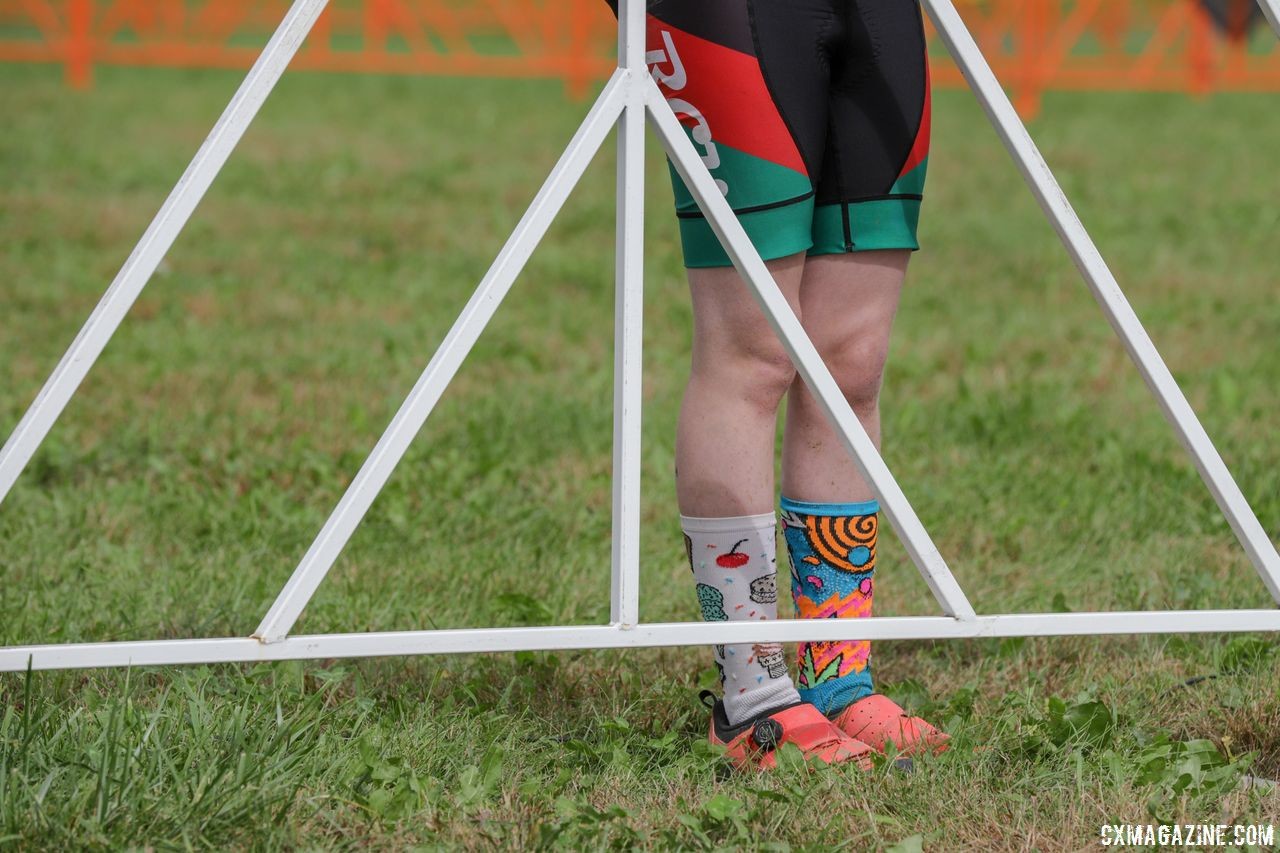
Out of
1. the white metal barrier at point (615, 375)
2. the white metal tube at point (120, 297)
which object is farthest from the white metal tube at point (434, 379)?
the white metal tube at point (120, 297)

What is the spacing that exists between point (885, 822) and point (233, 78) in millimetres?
10386

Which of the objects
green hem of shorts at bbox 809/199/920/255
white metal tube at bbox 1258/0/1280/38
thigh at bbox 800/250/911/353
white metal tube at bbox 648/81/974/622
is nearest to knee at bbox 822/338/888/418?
thigh at bbox 800/250/911/353

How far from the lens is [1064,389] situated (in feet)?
12.9

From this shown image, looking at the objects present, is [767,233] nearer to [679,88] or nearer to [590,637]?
[679,88]

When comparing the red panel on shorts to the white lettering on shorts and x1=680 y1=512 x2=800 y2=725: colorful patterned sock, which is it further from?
x1=680 y1=512 x2=800 y2=725: colorful patterned sock

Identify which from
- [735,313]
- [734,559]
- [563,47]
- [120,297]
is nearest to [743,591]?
[734,559]

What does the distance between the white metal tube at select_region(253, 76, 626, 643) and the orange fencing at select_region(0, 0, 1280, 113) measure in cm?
945

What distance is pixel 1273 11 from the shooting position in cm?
186

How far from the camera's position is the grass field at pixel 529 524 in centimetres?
174

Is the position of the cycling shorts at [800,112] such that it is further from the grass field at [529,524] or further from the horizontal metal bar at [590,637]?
the grass field at [529,524]

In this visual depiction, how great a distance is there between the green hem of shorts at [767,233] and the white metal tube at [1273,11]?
658mm

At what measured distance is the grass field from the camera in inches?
68.6

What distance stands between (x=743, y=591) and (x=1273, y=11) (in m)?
1.05

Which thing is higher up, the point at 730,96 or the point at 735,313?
the point at 730,96
